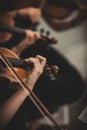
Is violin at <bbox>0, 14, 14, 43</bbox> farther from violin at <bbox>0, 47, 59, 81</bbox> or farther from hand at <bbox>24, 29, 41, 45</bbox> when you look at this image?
violin at <bbox>0, 47, 59, 81</bbox>

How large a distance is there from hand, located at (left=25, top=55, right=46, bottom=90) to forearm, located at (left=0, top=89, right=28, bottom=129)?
0.04 metres

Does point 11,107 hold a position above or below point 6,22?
below

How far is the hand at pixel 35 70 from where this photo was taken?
126 centimetres

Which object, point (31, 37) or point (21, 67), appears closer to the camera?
point (21, 67)

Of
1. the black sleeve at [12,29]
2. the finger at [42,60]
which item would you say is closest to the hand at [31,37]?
the black sleeve at [12,29]

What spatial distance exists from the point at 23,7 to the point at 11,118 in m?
0.56

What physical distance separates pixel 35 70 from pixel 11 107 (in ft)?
0.49

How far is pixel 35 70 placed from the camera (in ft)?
4.17

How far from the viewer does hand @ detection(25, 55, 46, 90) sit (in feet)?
4.13

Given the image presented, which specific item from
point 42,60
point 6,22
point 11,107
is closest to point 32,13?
point 6,22

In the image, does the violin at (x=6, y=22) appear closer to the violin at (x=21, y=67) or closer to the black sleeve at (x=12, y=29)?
the black sleeve at (x=12, y=29)

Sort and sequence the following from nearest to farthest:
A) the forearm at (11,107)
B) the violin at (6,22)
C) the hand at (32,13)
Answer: the forearm at (11,107) < the violin at (6,22) < the hand at (32,13)

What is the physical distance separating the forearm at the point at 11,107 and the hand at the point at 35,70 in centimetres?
4

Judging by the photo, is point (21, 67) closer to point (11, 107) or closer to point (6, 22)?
point (11, 107)
